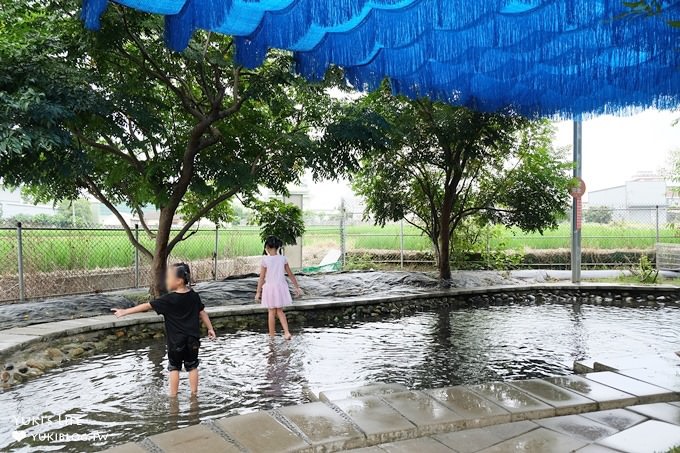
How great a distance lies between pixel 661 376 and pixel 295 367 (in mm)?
3638

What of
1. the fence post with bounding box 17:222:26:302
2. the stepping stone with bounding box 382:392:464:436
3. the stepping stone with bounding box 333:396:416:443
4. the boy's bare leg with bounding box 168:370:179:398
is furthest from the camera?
the fence post with bounding box 17:222:26:302

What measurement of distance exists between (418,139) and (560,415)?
351 inches

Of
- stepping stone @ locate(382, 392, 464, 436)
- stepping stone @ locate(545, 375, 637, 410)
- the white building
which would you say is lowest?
stepping stone @ locate(545, 375, 637, 410)

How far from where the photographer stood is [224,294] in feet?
31.4

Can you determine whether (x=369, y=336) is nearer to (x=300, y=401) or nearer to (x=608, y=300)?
(x=300, y=401)

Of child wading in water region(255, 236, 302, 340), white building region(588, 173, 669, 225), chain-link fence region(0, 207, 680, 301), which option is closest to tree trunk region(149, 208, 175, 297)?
chain-link fence region(0, 207, 680, 301)

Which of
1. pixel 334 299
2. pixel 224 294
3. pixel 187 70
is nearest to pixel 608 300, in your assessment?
pixel 334 299

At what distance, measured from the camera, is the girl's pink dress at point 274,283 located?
7.12 meters

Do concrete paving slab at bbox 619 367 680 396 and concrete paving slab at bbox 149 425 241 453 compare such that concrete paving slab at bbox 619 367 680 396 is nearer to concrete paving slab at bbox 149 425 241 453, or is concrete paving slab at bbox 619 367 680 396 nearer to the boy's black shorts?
concrete paving slab at bbox 149 425 241 453

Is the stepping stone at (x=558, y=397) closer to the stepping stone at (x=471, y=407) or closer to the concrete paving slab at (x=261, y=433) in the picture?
the stepping stone at (x=471, y=407)

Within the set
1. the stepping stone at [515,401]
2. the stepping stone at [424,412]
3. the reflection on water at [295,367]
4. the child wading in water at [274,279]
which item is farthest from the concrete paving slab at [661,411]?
the child wading in water at [274,279]

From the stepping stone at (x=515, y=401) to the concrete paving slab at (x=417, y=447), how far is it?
28.6 inches

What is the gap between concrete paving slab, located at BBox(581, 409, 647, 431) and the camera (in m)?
3.49

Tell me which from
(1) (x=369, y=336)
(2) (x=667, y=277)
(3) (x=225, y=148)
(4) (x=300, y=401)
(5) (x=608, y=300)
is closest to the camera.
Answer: (4) (x=300, y=401)
